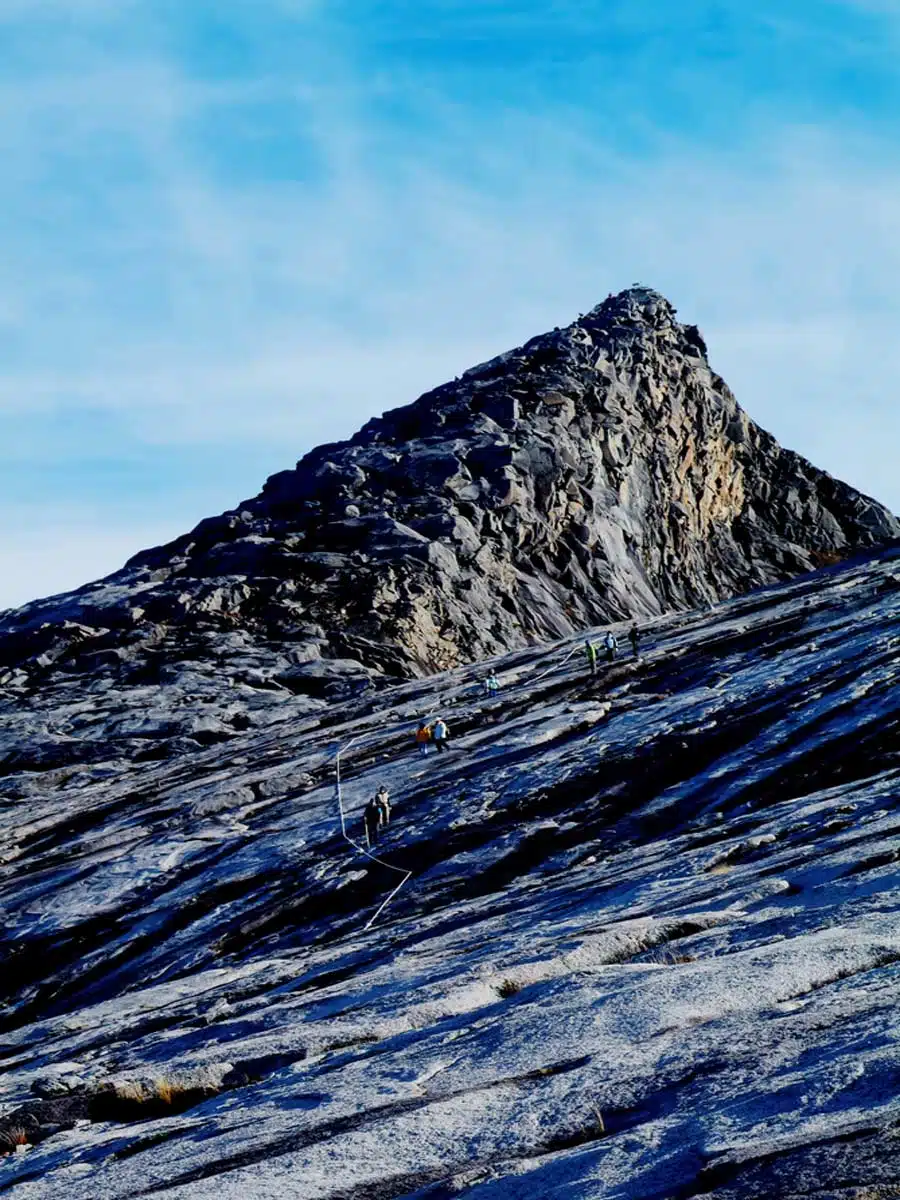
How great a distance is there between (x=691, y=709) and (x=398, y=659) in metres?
39.9

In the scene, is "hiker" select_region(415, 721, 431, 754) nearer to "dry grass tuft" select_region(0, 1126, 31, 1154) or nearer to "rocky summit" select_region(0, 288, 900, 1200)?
"rocky summit" select_region(0, 288, 900, 1200)

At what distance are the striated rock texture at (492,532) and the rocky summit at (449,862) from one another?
41cm

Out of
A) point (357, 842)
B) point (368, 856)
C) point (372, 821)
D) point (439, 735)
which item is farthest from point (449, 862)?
point (439, 735)

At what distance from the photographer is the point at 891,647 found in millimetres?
42719

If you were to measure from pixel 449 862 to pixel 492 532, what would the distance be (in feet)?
198

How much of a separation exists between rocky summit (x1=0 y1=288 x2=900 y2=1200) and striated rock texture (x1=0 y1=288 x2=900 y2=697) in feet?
1.33

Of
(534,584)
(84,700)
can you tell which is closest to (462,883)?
(84,700)

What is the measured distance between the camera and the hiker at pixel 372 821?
3738 cm

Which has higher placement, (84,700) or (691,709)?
(84,700)

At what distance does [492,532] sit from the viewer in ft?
306

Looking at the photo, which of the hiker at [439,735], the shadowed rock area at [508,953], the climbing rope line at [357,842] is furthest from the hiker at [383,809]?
the hiker at [439,735]

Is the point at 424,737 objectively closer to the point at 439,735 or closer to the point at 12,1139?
the point at 439,735

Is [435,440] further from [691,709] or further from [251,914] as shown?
[251,914]

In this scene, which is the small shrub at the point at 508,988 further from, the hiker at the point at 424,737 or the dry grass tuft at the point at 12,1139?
the hiker at the point at 424,737
